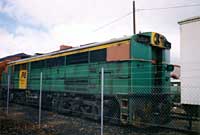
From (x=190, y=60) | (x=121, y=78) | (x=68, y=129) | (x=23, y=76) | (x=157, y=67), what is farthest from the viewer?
(x=23, y=76)

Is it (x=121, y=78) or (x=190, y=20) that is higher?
(x=190, y=20)

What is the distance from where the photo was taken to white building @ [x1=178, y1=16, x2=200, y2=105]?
7648 millimetres

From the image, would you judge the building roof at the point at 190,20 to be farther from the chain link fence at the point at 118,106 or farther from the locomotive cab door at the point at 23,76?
the locomotive cab door at the point at 23,76

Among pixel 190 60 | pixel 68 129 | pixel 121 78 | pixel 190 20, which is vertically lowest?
pixel 68 129

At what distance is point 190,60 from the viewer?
25.8 ft

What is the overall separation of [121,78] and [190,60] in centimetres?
253

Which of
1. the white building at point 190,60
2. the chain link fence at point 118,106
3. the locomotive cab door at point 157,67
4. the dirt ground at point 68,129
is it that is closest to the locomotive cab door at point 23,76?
the chain link fence at point 118,106

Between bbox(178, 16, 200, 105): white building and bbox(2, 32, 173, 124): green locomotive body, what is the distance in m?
1.36

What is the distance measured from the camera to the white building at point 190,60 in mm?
7648

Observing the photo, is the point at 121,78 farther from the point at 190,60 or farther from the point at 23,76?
the point at 23,76

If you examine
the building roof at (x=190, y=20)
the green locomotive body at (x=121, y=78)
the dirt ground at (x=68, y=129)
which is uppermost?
the building roof at (x=190, y=20)

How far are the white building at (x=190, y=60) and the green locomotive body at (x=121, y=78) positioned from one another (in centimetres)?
136

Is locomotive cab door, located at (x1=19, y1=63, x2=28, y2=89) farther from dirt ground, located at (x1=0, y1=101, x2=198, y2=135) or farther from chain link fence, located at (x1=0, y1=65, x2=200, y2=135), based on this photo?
dirt ground, located at (x1=0, y1=101, x2=198, y2=135)

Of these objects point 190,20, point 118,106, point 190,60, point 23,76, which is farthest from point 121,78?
point 23,76
